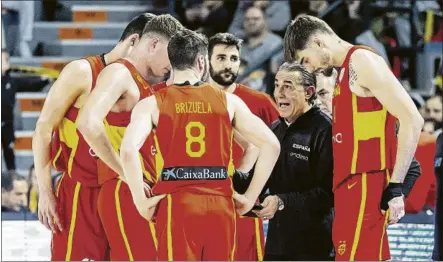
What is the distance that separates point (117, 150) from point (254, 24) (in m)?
3.94

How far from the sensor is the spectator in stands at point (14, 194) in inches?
313

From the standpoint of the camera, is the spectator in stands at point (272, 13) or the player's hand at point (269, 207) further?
the spectator in stands at point (272, 13)

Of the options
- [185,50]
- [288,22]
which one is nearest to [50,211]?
[185,50]

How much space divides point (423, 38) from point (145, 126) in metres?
5.36

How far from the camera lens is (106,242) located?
233 inches

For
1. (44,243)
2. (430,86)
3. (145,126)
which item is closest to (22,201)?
(44,243)

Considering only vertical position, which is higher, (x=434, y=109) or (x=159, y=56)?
(x=159, y=56)

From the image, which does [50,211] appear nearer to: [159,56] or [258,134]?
[159,56]

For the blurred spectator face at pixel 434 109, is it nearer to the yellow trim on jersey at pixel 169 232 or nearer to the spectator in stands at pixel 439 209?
the spectator in stands at pixel 439 209

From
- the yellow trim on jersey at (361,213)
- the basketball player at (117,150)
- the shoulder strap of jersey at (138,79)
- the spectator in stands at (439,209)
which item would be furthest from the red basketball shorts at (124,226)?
the spectator in stands at (439,209)

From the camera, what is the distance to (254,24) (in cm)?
952

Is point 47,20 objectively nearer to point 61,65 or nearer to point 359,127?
A: point 61,65

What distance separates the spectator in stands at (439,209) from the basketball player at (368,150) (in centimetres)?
157

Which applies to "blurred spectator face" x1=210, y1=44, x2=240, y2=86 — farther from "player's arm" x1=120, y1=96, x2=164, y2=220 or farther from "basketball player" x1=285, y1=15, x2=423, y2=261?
"player's arm" x1=120, y1=96, x2=164, y2=220
